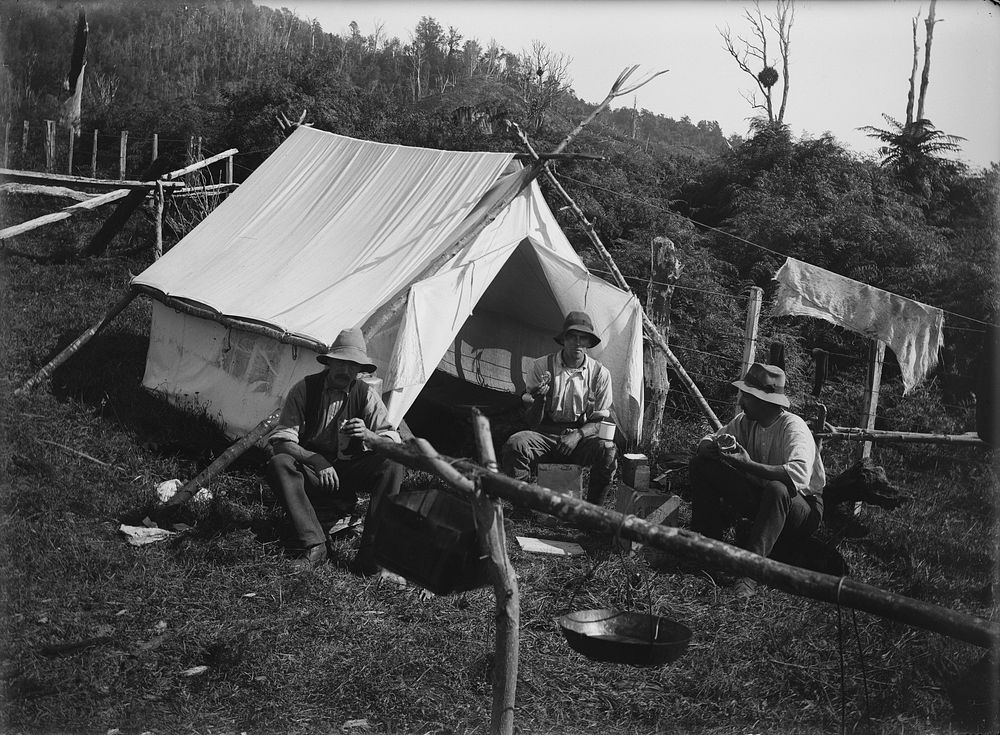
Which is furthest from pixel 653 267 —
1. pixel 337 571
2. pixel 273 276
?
pixel 337 571

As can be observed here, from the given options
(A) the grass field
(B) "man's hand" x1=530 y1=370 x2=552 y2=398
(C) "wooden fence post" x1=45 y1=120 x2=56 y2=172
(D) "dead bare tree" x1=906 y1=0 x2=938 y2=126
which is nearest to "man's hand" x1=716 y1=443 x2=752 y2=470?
(A) the grass field

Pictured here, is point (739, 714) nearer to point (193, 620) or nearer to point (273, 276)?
point (193, 620)

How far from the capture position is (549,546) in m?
5.14

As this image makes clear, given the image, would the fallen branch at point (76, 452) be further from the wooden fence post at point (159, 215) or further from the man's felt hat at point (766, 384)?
the wooden fence post at point (159, 215)

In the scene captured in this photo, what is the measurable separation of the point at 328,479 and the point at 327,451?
0.96ft

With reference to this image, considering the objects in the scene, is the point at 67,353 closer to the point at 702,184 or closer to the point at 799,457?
the point at 799,457

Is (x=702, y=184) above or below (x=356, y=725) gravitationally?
above

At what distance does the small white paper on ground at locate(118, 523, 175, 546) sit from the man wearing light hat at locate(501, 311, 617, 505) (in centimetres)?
223

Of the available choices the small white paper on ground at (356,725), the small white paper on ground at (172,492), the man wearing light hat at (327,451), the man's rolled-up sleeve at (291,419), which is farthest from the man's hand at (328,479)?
the small white paper on ground at (356,725)

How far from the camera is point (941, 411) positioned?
8.50m

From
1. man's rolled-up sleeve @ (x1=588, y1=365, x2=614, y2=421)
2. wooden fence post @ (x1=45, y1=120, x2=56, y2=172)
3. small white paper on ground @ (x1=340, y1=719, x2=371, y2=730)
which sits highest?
wooden fence post @ (x1=45, y1=120, x2=56, y2=172)

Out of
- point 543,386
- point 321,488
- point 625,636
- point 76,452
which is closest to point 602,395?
point 543,386

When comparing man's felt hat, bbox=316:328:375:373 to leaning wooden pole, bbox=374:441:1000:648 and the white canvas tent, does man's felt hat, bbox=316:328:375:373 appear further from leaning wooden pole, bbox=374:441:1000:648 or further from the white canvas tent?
leaning wooden pole, bbox=374:441:1000:648

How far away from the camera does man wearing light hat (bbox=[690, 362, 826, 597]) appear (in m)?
4.61
